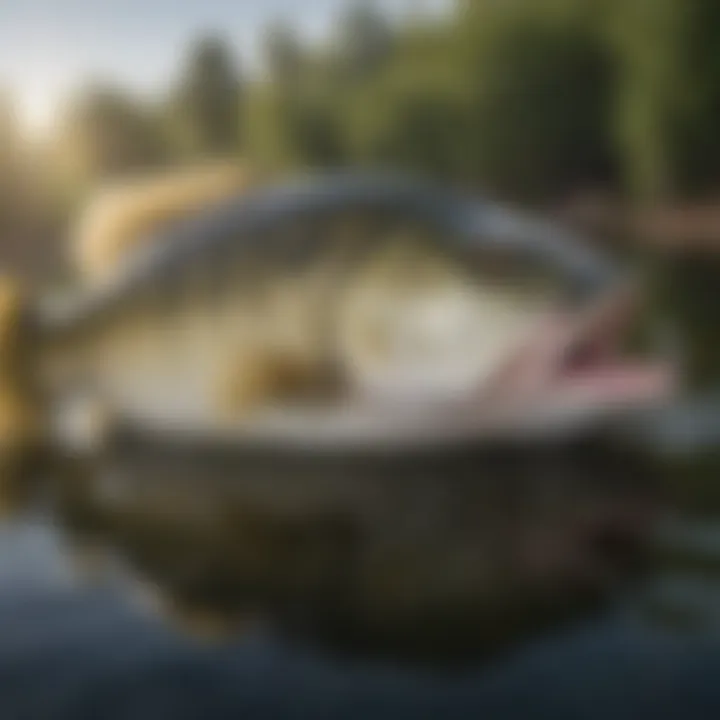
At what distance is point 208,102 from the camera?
67 centimetres

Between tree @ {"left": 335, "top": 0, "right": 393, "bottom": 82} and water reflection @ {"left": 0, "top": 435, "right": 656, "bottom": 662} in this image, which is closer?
water reflection @ {"left": 0, "top": 435, "right": 656, "bottom": 662}

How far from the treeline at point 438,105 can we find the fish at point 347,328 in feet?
0.10

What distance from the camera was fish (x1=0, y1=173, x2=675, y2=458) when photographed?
628mm

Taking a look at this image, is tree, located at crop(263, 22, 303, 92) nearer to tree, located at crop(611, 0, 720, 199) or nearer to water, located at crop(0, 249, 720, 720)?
tree, located at crop(611, 0, 720, 199)

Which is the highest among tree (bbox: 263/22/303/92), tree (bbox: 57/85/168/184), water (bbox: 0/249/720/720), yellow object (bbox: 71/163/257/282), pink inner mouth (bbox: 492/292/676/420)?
tree (bbox: 263/22/303/92)

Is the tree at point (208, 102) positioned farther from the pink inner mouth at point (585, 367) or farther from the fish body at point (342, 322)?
the pink inner mouth at point (585, 367)

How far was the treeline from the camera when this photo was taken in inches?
26.1

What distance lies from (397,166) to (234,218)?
0.34 feet

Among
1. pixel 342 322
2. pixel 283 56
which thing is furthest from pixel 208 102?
pixel 342 322

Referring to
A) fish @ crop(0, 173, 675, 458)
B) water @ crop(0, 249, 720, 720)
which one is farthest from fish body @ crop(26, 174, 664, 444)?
water @ crop(0, 249, 720, 720)

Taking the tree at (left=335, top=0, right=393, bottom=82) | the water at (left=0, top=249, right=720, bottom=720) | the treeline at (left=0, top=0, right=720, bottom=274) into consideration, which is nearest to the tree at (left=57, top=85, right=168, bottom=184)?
the treeline at (left=0, top=0, right=720, bottom=274)

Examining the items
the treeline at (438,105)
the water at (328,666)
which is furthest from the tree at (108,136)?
the water at (328,666)

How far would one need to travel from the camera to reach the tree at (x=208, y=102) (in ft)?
2.19

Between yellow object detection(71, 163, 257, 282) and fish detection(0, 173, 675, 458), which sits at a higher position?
yellow object detection(71, 163, 257, 282)
